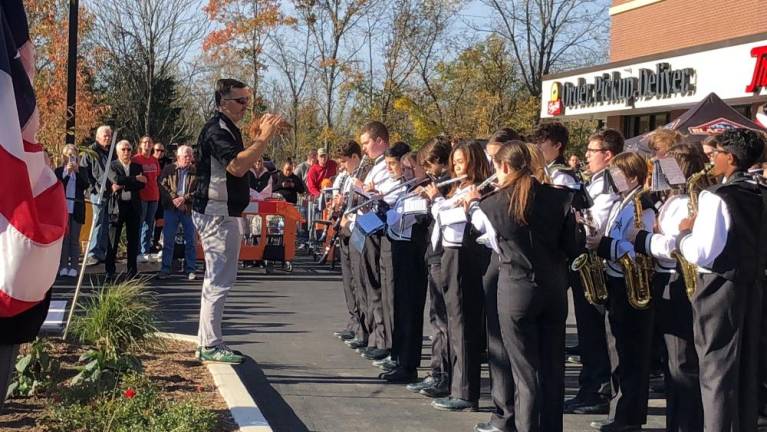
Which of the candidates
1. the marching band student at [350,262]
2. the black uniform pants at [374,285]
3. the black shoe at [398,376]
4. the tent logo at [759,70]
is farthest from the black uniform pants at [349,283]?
the tent logo at [759,70]

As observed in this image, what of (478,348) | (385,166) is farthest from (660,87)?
(478,348)

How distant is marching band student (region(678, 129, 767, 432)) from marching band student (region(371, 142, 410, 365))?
3221mm

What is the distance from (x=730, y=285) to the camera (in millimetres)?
5582

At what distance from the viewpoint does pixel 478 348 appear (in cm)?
714

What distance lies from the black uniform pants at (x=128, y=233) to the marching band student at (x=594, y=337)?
8.49m

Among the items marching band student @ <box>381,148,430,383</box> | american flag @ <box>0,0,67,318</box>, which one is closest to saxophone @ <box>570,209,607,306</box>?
marching band student @ <box>381,148,430,383</box>

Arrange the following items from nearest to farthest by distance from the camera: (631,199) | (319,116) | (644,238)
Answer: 1. (644,238)
2. (631,199)
3. (319,116)

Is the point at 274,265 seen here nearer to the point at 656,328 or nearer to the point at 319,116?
the point at 656,328

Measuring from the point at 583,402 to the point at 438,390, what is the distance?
116 cm

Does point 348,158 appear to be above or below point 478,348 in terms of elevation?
above

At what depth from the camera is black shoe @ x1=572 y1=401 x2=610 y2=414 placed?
7.45m

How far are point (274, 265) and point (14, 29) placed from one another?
574 inches

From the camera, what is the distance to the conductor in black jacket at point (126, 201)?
562 inches

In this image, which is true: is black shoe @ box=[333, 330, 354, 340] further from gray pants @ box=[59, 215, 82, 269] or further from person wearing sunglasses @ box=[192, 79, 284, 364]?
gray pants @ box=[59, 215, 82, 269]
